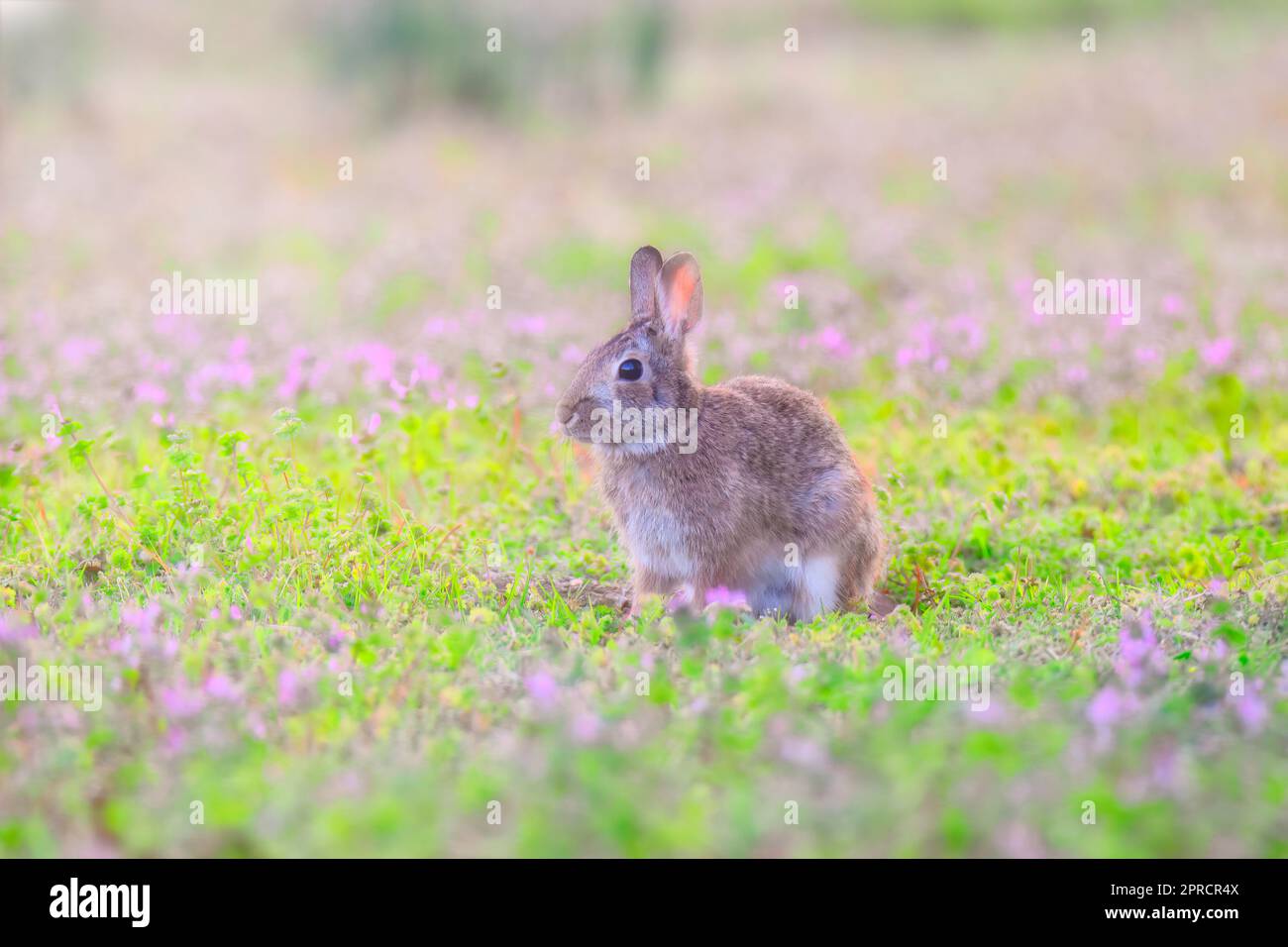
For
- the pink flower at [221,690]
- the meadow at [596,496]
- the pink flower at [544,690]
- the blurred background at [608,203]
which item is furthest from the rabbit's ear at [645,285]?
the pink flower at [221,690]

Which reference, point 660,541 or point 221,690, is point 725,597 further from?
point 221,690

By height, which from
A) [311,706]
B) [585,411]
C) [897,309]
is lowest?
[311,706]

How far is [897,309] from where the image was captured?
11.1 m

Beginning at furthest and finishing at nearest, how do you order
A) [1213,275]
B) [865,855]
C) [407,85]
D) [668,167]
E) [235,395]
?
[407,85], [668,167], [1213,275], [235,395], [865,855]

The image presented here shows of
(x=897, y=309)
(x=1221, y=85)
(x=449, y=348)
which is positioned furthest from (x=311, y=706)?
(x=1221, y=85)

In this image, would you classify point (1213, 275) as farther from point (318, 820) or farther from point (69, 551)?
point (318, 820)

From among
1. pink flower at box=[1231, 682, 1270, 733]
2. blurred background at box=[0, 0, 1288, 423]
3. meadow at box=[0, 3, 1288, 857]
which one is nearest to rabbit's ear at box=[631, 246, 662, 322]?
meadow at box=[0, 3, 1288, 857]

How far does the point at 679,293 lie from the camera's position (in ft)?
20.6

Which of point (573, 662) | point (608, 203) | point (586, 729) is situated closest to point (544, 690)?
point (586, 729)

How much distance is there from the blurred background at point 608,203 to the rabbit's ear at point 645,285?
56.7 inches

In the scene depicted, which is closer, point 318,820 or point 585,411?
point 318,820

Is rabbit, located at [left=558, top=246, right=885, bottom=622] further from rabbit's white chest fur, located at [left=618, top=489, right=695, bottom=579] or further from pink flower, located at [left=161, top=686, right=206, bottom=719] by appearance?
pink flower, located at [left=161, top=686, right=206, bottom=719]

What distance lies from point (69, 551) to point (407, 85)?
550 inches

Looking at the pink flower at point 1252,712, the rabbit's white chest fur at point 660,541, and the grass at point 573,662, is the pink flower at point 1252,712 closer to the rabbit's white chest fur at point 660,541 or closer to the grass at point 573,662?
the grass at point 573,662
